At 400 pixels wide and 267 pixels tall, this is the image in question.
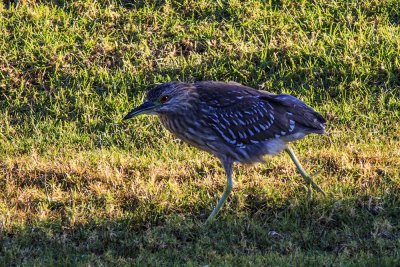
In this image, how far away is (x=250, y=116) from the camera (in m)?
7.80

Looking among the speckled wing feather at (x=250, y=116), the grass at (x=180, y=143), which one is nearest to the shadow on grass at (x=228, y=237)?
the grass at (x=180, y=143)

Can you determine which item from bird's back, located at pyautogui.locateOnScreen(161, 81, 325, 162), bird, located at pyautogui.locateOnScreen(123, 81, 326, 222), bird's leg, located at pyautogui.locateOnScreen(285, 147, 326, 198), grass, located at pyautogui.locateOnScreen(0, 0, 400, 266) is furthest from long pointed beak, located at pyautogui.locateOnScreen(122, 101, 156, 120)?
bird's leg, located at pyautogui.locateOnScreen(285, 147, 326, 198)

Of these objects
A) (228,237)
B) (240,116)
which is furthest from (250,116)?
(228,237)

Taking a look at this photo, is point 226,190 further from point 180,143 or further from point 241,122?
point 180,143

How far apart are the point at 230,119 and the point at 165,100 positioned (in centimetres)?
64

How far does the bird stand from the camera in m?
7.65

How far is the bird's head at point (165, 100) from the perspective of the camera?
757 cm

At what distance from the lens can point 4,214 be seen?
7.61m

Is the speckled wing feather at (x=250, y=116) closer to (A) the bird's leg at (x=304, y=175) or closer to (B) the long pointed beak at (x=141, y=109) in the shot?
(A) the bird's leg at (x=304, y=175)

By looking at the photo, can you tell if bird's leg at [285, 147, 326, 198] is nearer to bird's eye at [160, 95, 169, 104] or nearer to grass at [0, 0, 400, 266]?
grass at [0, 0, 400, 266]

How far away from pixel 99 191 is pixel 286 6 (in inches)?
159

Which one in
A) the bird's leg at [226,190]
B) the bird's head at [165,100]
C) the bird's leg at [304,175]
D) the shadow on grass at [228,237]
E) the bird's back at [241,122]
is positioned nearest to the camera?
the shadow on grass at [228,237]

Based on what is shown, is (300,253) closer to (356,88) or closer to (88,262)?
(88,262)

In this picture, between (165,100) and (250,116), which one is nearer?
(165,100)
